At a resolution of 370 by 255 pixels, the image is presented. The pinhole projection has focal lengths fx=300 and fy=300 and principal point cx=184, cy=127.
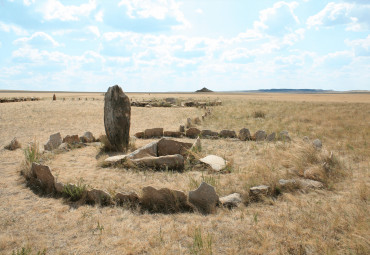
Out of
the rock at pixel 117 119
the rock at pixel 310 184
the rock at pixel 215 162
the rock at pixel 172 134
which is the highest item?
the rock at pixel 117 119

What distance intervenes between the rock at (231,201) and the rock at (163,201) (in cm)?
63

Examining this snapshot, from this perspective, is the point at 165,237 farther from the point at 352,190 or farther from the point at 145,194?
the point at 352,190

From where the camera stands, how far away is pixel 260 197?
5812 mm

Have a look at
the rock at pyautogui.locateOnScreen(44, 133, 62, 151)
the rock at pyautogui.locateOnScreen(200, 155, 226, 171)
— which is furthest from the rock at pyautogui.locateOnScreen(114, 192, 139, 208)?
the rock at pyautogui.locateOnScreen(44, 133, 62, 151)

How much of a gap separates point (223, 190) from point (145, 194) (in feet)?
5.49

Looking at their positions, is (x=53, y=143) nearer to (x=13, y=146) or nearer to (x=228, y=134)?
(x=13, y=146)

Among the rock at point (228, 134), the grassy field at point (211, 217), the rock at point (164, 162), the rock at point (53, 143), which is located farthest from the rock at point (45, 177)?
the rock at point (228, 134)

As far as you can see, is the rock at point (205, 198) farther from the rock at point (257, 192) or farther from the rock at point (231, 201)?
the rock at point (257, 192)

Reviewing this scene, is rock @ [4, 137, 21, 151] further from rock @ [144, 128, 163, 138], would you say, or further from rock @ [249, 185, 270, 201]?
Result: rock @ [249, 185, 270, 201]

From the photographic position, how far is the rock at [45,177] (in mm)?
6504

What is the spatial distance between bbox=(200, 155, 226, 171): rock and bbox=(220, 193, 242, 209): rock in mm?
1970

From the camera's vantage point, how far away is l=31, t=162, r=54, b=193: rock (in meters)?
6.50

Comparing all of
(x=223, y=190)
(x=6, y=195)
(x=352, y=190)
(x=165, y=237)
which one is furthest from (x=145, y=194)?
(x=352, y=190)

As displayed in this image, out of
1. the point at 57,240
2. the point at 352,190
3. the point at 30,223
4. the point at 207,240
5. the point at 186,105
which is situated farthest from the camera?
Answer: the point at 186,105
